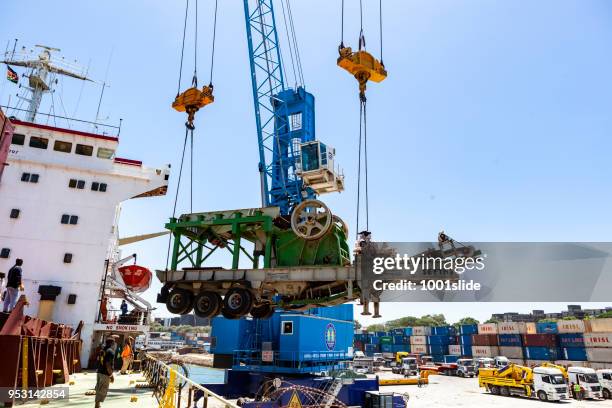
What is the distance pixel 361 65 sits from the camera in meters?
17.3

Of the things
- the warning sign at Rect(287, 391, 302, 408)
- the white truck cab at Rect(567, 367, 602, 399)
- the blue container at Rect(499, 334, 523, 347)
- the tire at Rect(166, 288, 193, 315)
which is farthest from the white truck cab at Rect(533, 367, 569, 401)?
the blue container at Rect(499, 334, 523, 347)

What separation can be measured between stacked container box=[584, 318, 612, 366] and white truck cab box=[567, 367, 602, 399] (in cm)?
1535

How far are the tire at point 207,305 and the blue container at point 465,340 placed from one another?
5669 centimetres

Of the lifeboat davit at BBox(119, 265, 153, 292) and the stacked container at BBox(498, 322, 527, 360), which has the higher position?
the lifeboat davit at BBox(119, 265, 153, 292)

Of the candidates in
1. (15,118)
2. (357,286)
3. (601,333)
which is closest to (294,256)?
(357,286)

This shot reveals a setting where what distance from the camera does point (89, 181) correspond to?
2531 cm

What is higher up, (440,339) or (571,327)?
(571,327)

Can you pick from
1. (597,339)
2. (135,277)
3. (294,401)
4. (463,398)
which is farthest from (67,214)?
(597,339)

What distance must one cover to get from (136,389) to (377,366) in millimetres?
50311

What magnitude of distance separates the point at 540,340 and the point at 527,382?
23824 millimetres

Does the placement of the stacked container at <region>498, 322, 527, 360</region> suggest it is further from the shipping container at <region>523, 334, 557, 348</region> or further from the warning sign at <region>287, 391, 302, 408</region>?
the warning sign at <region>287, 391, 302, 408</region>

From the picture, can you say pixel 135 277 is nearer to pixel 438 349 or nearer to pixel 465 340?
pixel 465 340

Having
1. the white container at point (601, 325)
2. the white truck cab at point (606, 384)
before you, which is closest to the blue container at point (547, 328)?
the white container at point (601, 325)

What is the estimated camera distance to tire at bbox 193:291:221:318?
555 inches
